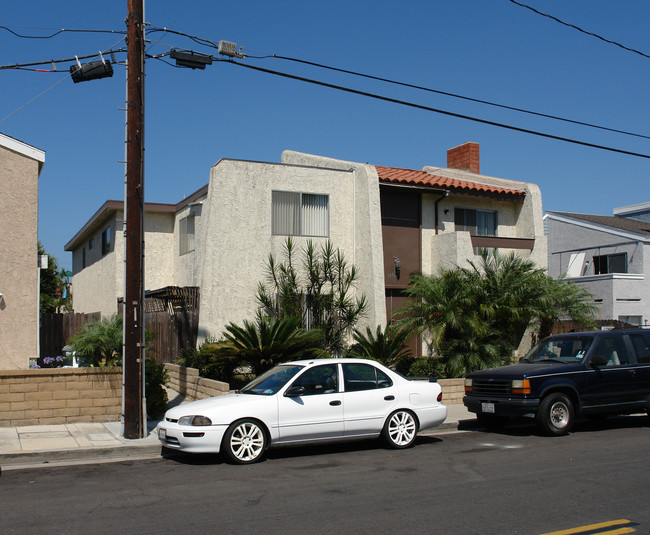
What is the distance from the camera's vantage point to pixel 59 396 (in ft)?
41.1

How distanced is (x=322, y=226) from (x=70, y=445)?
10058mm

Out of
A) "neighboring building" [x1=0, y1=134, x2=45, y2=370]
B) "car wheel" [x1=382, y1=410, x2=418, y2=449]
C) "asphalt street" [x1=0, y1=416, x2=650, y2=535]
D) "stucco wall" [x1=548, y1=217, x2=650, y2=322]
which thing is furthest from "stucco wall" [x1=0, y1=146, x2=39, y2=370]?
"stucco wall" [x1=548, y1=217, x2=650, y2=322]

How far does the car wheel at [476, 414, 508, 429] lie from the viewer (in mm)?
12852

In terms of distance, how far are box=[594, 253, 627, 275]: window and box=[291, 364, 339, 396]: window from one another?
75.2ft

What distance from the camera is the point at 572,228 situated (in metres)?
33.8

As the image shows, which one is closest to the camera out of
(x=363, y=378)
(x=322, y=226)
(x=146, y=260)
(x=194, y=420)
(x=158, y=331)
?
(x=194, y=420)

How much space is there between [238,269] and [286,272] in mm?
1258

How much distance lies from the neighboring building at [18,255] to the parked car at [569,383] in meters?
8.85

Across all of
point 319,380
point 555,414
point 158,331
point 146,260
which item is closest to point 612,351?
point 555,414

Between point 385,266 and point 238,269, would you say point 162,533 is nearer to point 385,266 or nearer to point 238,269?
point 238,269

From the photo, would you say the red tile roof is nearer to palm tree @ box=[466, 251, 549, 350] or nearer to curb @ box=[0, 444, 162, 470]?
palm tree @ box=[466, 251, 549, 350]

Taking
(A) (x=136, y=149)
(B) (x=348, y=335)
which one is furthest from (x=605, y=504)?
(B) (x=348, y=335)

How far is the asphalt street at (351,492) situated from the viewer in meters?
6.49

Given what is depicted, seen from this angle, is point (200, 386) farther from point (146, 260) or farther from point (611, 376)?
point (146, 260)
